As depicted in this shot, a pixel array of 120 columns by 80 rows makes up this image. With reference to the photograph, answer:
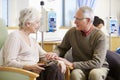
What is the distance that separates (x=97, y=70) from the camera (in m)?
2.81

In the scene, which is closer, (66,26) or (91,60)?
(91,60)

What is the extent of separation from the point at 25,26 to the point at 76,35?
70 cm

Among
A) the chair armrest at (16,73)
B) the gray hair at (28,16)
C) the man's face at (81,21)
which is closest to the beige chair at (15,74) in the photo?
the chair armrest at (16,73)

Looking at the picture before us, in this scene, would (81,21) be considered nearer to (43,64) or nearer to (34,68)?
(43,64)

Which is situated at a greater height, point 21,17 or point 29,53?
point 21,17

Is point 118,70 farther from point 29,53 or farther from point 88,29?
point 29,53

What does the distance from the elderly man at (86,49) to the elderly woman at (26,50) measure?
0.28 m

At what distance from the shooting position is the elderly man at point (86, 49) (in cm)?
284

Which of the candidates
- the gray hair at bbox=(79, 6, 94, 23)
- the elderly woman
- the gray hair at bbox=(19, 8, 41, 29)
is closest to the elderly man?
the gray hair at bbox=(79, 6, 94, 23)

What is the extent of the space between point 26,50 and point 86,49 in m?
0.74

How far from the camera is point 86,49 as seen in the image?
2.98 m

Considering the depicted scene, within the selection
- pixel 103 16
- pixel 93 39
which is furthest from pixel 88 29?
pixel 103 16

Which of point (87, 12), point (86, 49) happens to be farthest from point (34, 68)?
point (87, 12)

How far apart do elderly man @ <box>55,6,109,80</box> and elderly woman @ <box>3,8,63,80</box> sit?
0.93ft
